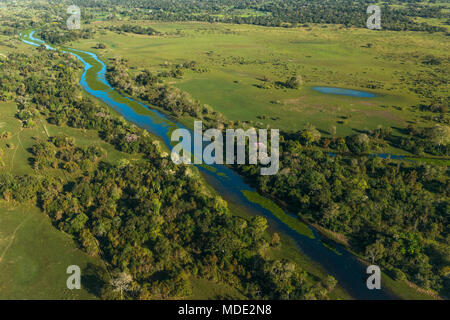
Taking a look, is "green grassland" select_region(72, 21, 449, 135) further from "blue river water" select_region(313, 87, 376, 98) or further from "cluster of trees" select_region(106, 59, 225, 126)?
"cluster of trees" select_region(106, 59, 225, 126)

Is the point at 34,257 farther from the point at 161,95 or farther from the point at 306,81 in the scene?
the point at 306,81

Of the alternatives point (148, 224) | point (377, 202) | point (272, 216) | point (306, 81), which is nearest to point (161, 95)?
point (306, 81)


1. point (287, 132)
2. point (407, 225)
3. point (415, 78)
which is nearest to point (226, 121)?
point (287, 132)

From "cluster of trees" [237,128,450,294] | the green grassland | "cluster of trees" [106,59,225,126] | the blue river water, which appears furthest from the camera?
the blue river water

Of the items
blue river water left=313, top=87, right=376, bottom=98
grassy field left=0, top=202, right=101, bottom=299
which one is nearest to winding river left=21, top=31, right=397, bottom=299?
grassy field left=0, top=202, right=101, bottom=299

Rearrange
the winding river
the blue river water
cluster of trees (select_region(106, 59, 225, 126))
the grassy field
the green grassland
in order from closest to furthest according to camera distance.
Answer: the grassy field, the winding river, the green grassland, cluster of trees (select_region(106, 59, 225, 126)), the blue river water
